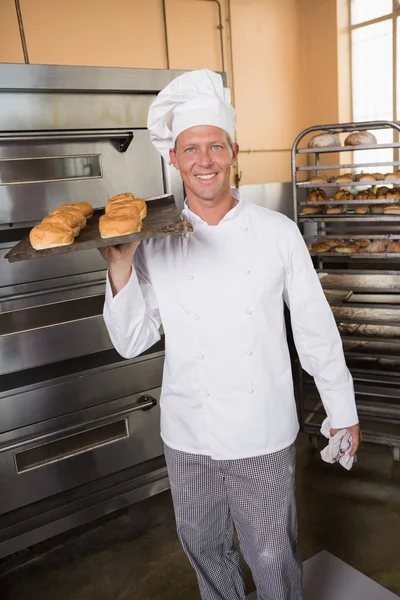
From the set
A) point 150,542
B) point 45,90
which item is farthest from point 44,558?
point 45,90

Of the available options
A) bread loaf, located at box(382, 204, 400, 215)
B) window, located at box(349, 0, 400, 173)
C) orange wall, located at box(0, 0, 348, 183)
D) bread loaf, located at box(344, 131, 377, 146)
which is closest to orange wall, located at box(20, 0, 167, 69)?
orange wall, located at box(0, 0, 348, 183)

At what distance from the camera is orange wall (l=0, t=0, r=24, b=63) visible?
4.35 meters

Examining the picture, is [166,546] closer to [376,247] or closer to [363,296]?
[363,296]

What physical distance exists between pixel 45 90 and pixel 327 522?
2062 mm

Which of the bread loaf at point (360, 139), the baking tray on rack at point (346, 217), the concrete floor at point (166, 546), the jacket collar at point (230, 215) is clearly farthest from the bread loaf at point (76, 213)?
the bread loaf at point (360, 139)

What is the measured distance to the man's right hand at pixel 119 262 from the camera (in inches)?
49.1

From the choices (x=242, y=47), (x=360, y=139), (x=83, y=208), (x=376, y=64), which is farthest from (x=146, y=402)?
(x=376, y=64)

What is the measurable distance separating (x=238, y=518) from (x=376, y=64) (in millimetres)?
6307

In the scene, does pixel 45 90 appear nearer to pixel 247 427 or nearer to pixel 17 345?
pixel 17 345

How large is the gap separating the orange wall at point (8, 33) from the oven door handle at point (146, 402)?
137 inches

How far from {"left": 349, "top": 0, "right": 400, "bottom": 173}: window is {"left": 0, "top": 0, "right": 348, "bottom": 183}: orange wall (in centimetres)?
21

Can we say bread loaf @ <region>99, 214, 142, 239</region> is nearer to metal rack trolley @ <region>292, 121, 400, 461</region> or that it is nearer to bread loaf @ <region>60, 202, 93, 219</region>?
bread loaf @ <region>60, 202, 93, 219</region>

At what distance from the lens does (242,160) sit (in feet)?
21.1

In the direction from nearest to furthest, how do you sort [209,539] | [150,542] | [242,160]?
[209,539]
[150,542]
[242,160]
